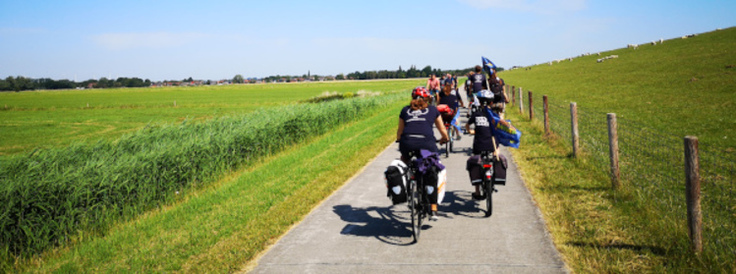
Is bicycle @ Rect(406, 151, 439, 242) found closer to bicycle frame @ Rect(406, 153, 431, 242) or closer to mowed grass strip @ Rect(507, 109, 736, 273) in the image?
bicycle frame @ Rect(406, 153, 431, 242)

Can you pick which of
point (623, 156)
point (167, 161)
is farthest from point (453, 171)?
point (167, 161)

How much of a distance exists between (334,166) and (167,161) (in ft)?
12.2

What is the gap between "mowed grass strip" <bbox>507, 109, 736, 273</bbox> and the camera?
15.4 feet

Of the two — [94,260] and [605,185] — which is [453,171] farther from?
[94,260]

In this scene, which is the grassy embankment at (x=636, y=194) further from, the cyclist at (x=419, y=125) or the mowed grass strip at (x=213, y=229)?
the mowed grass strip at (x=213, y=229)

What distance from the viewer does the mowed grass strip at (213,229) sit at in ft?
18.8

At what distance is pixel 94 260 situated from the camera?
247 inches

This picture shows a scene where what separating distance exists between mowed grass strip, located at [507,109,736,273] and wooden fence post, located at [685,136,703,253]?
0.15 metres

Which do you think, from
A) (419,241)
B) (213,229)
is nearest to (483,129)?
(419,241)

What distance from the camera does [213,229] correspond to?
6945 millimetres

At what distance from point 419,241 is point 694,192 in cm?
297

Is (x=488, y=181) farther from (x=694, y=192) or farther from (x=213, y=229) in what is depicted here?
(x=213, y=229)

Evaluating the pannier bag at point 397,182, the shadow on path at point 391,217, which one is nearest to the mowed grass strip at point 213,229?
the shadow on path at point 391,217

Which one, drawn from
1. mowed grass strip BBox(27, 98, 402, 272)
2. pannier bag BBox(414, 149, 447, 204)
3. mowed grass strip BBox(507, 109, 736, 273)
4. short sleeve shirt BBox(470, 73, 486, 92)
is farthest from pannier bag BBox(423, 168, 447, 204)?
short sleeve shirt BBox(470, 73, 486, 92)
